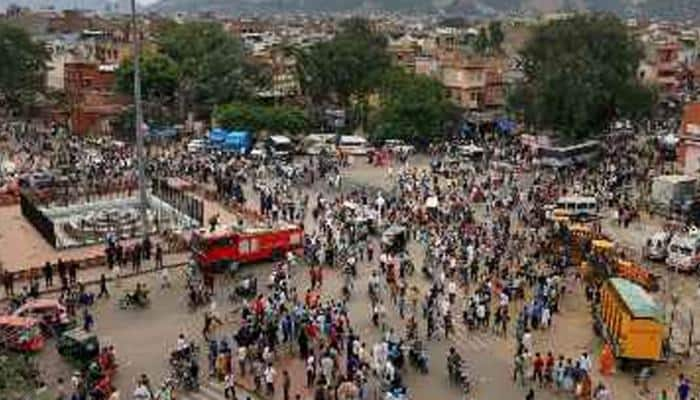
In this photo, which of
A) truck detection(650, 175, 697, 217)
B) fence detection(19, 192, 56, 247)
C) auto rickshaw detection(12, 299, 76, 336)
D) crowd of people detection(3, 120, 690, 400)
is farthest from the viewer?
truck detection(650, 175, 697, 217)

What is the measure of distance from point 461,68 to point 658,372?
50.2 metres

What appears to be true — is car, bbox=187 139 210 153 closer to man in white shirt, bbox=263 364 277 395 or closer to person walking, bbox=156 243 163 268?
person walking, bbox=156 243 163 268

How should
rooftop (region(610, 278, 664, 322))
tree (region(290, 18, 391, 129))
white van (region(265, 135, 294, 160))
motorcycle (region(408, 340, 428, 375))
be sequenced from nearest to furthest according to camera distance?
rooftop (region(610, 278, 664, 322)) → motorcycle (region(408, 340, 428, 375)) → white van (region(265, 135, 294, 160)) → tree (region(290, 18, 391, 129))

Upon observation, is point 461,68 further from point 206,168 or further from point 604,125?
point 206,168

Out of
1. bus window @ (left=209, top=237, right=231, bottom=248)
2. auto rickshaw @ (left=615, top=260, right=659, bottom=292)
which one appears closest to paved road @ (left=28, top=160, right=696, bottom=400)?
bus window @ (left=209, top=237, right=231, bottom=248)

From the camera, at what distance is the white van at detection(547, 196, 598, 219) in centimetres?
4416

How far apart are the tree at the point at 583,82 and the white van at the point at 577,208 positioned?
1504cm

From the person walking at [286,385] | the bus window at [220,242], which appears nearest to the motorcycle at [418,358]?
the person walking at [286,385]

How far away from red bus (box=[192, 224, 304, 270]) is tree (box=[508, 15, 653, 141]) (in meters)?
26.5

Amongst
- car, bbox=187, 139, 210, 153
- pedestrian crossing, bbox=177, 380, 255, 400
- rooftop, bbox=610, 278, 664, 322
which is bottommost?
pedestrian crossing, bbox=177, 380, 255, 400

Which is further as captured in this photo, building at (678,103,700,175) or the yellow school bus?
building at (678,103,700,175)

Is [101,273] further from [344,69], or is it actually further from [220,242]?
[344,69]

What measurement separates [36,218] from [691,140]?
32.5m

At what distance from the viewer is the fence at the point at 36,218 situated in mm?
39328
